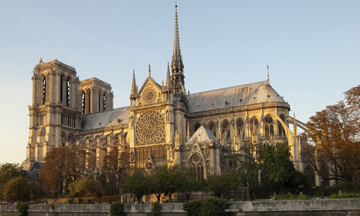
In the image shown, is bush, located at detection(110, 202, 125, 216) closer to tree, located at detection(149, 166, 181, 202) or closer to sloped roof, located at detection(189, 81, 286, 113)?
tree, located at detection(149, 166, 181, 202)

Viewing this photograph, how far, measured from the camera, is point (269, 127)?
65500 mm

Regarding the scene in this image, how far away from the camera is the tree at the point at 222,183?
1747 inches

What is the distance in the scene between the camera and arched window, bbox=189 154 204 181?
5052 centimetres

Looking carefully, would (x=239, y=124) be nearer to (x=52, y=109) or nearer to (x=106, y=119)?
(x=106, y=119)

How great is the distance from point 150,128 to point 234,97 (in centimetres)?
1535

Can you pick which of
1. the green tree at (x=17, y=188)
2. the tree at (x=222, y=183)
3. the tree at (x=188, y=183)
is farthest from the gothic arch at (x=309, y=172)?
the green tree at (x=17, y=188)

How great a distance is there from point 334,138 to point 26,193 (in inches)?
1680

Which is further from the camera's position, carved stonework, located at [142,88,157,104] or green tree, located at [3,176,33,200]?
carved stonework, located at [142,88,157,104]

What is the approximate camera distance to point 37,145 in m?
78.3

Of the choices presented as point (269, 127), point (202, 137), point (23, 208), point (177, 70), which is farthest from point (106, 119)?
point (23, 208)

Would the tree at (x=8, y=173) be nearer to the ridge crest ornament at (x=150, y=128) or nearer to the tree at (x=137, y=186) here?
the ridge crest ornament at (x=150, y=128)

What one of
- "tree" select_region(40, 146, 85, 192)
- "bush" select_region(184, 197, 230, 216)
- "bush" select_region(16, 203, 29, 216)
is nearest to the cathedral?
"tree" select_region(40, 146, 85, 192)

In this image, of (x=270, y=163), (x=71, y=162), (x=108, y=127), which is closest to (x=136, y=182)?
(x=270, y=163)

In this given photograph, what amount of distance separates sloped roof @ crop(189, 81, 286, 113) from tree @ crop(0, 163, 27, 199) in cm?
2897
